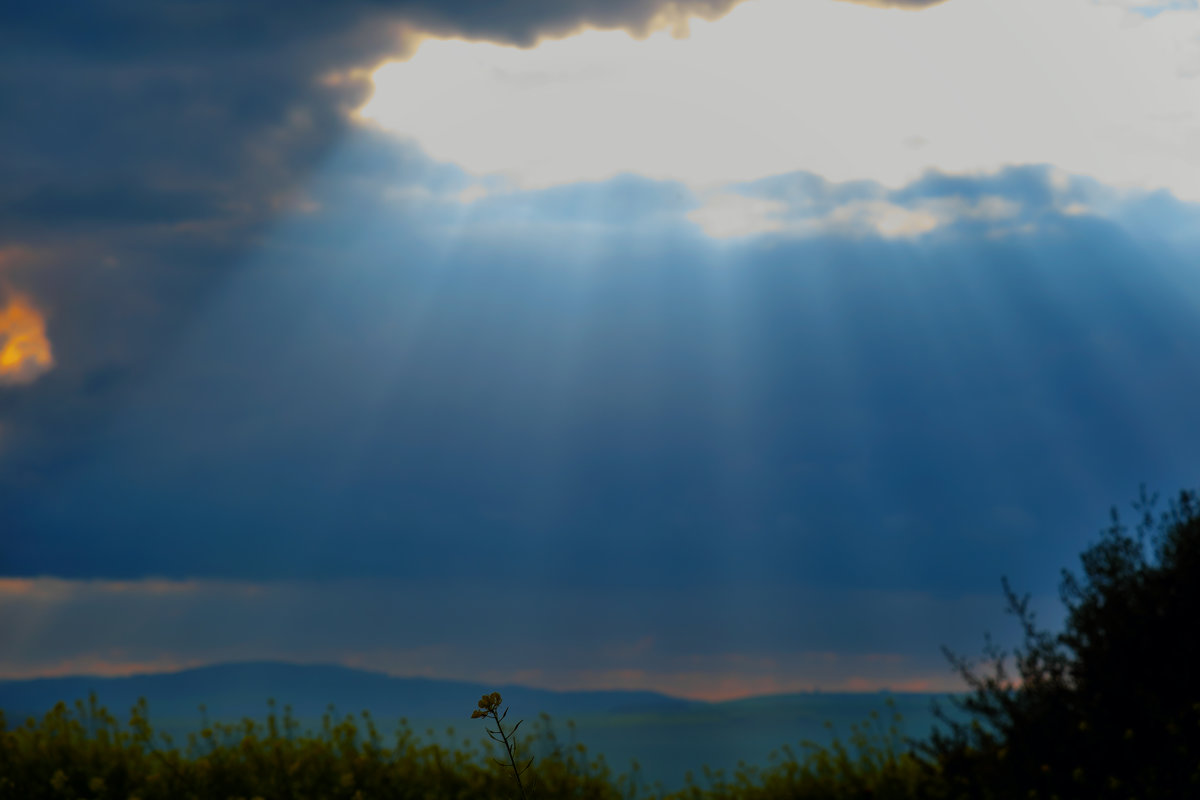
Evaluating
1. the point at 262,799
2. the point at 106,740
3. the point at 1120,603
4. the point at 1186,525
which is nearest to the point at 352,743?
the point at 262,799

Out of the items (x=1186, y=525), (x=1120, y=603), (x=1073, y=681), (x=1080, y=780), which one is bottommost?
(x=1080, y=780)

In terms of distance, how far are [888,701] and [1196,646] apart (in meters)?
3.37

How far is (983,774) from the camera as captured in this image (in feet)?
29.8

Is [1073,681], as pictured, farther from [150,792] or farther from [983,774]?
[150,792]

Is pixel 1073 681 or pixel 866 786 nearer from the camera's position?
pixel 1073 681

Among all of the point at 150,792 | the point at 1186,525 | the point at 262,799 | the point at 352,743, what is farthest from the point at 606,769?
the point at 1186,525

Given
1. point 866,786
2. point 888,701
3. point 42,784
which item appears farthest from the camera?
point 888,701

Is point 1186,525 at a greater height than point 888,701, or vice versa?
point 1186,525

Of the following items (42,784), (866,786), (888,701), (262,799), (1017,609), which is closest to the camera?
(262,799)

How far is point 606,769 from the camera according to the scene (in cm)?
1048

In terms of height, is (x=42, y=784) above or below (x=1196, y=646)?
above

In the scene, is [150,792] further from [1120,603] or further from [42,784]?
[1120,603]

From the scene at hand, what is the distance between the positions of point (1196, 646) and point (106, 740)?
10147 millimetres

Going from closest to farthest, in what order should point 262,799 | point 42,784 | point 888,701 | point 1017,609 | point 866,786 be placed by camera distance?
1. point 262,799
2. point 42,784
3. point 1017,609
4. point 866,786
5. point 888,701
